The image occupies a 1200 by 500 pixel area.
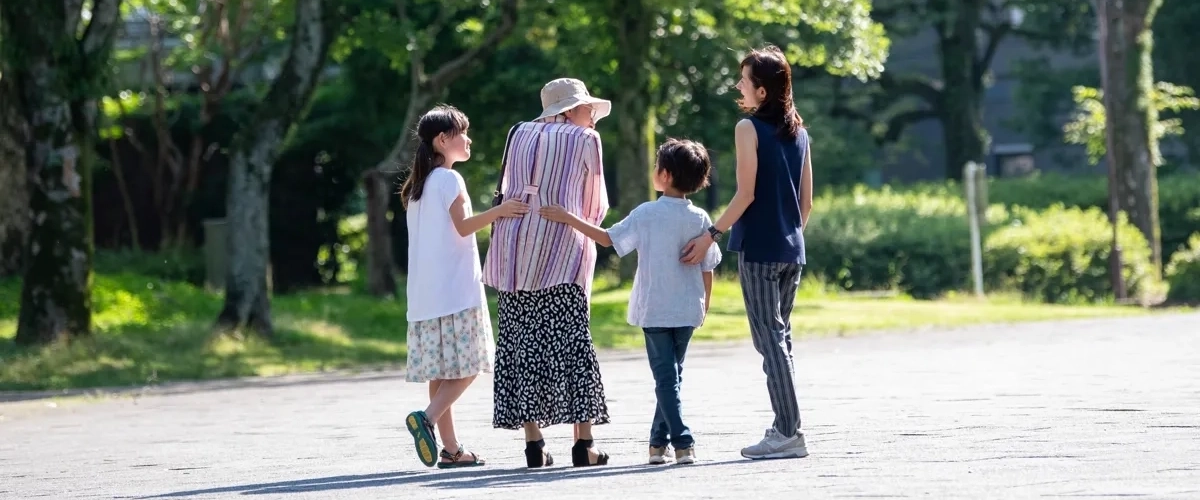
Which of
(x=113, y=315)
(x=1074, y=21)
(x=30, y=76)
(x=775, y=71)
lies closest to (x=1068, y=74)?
(x=1074, y=21)

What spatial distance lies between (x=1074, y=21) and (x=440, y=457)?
42567 millimetres

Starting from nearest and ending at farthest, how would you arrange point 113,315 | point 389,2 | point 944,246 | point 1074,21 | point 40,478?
1. point 40,478
2. point 113,315
3. point 389,2
4. point 944,246
5. point 1074,21

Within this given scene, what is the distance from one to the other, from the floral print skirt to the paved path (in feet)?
1.45

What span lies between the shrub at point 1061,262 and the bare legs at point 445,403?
21.5 metres

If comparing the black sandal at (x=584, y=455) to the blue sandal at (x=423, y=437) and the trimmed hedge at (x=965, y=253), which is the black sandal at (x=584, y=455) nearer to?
the blue sandal at (x=423, y=437)

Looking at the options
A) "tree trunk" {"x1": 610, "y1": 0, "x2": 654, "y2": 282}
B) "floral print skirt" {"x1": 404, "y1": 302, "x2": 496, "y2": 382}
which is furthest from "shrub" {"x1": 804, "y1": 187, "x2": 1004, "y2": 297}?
"floral print skirt" {"x1": 404, "y1": 302, "x2": 496, "y2": 382}

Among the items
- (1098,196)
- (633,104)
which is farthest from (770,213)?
(1098,196)

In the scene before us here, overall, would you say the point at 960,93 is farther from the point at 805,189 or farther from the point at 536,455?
the point at 536,455

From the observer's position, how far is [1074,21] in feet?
161

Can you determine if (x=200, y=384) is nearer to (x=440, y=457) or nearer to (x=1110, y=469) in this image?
(x=440, y=457)

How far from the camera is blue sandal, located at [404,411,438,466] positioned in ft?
27.5

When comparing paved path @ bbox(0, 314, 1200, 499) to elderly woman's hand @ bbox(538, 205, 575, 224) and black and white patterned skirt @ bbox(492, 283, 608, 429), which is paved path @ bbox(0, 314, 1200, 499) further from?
elderly woman's hand @ bbox(538, 205, 575, 224)

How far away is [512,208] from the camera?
827 cm

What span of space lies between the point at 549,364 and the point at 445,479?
67 cm
